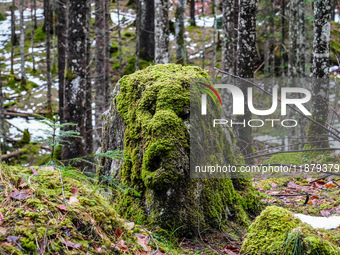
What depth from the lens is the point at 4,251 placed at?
199cm

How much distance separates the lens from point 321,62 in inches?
349

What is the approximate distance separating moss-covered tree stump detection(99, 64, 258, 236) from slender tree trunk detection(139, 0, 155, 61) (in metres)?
12.9

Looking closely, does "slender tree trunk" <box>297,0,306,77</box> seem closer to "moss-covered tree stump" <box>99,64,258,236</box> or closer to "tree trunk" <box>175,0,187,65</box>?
"tree trunk" <box>175,0,187,65</box>

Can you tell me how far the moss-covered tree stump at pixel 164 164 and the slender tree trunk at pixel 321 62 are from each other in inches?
199

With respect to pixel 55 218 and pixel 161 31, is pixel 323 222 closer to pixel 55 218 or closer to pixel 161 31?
pixel 55 218

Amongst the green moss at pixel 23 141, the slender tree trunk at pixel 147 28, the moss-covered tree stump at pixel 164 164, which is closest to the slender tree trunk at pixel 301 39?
the slender tree trunk at pixel 147 28

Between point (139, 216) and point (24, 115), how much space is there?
16.4 metres

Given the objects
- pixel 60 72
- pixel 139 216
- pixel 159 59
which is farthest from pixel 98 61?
pixel 139 216

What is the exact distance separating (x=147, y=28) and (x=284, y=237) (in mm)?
16107

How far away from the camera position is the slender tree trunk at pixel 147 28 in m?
17.5

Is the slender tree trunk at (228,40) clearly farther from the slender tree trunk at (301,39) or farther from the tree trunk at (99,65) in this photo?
the tree trunk at (99,65)

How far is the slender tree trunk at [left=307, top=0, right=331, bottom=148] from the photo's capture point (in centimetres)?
863

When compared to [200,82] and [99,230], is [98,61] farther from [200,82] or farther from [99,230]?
[99,230]

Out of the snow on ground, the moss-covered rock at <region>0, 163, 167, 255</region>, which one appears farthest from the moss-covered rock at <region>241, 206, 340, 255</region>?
the moss-covered rock at <region>0, 163, 167, 255</region>
